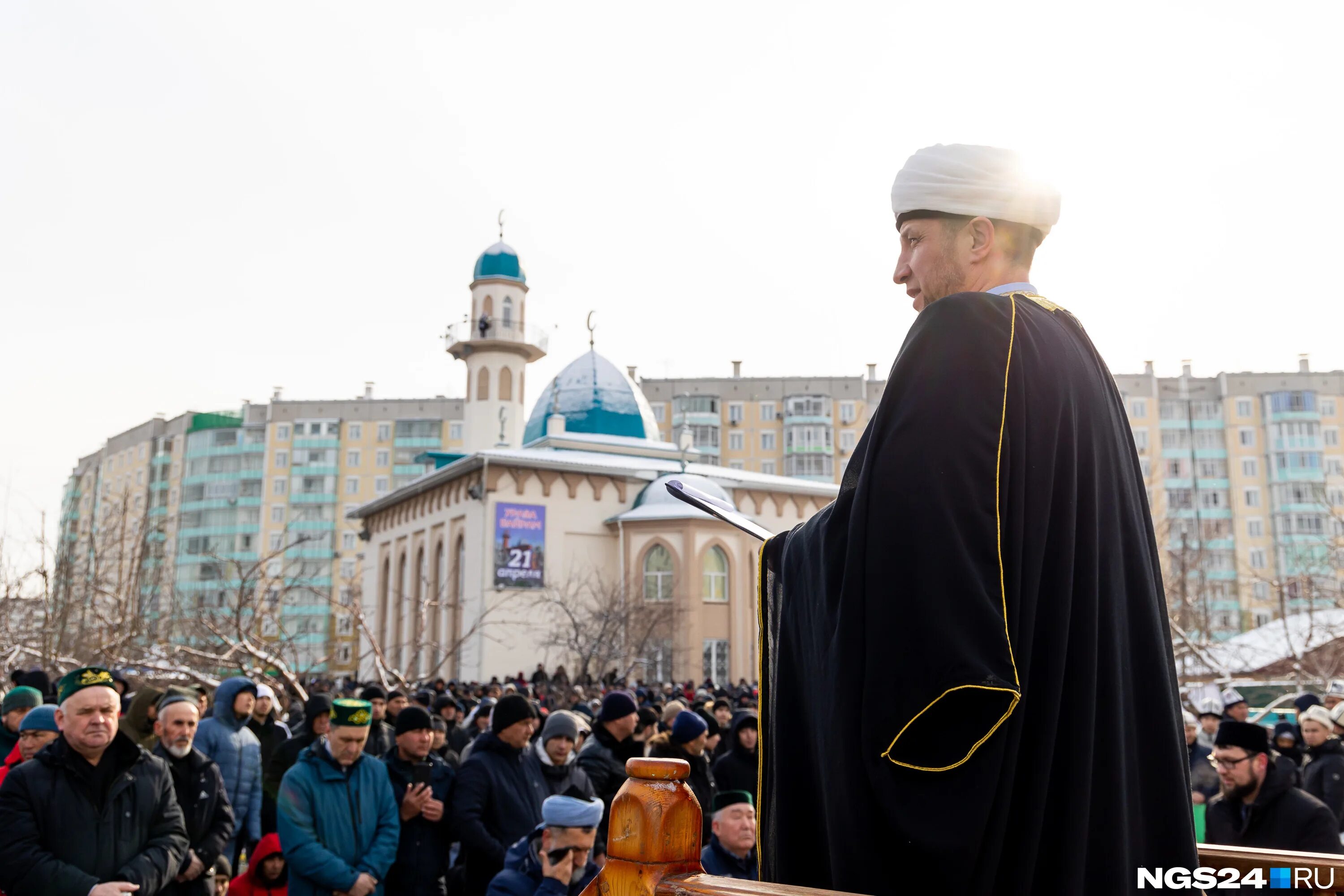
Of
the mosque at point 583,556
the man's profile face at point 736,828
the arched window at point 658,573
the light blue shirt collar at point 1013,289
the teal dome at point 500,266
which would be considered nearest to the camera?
the light blue shirt collar at point 1013,289

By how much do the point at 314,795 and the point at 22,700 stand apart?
3453 mm

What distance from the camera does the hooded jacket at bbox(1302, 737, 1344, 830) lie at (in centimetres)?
868

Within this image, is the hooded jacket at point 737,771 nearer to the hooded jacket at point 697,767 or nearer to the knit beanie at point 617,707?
the hooded jacket at point 697,767

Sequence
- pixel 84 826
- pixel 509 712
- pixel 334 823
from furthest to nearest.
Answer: pixel 509 712, pixel 334 823, pixel 84 826

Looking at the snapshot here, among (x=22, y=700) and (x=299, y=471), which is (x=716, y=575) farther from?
(x=299, y=471)

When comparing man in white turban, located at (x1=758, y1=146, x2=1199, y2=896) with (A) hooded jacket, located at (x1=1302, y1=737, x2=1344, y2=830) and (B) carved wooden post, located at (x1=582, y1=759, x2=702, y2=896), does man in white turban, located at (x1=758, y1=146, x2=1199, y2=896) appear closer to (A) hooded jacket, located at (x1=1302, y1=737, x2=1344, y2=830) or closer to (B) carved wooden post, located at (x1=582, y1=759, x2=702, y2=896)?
(B) carved wooden post, located at (x1=582, y1=759, x2=702, y2=896)

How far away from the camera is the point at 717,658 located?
37562mm

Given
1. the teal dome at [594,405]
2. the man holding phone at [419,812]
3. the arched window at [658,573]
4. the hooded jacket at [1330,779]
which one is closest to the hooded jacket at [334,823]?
the man holding phone at [419,812]

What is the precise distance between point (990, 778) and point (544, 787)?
21.0 feet

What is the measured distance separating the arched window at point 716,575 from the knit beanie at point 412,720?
3009cm

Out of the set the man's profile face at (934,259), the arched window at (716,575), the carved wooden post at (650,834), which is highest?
the arched window at (716,575)

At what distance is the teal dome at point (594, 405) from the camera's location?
4350 centimetres

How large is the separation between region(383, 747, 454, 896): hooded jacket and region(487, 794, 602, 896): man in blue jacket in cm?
146

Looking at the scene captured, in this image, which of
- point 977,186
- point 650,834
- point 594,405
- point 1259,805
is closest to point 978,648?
point 650,834
